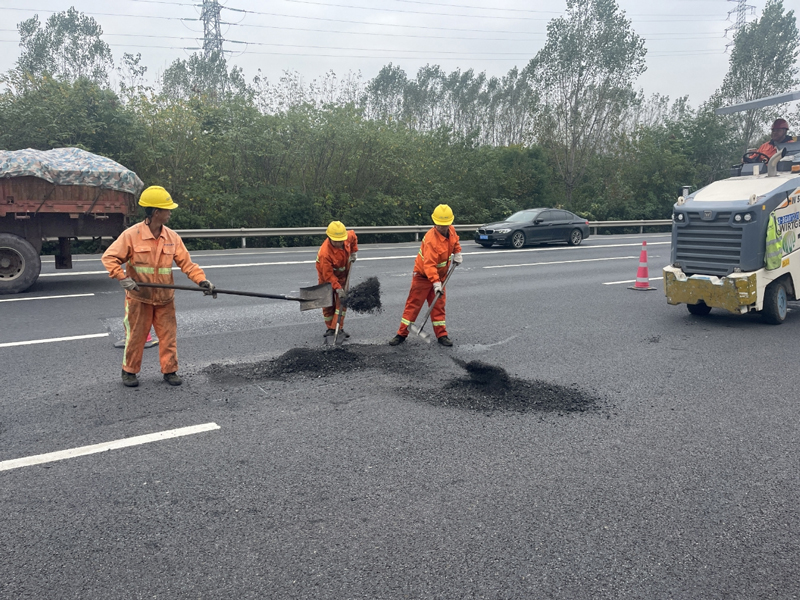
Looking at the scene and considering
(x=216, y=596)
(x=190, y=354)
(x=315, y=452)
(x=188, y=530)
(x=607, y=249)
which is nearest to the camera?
(x=216, y=596)

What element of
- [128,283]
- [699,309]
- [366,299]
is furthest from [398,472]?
[699,309]

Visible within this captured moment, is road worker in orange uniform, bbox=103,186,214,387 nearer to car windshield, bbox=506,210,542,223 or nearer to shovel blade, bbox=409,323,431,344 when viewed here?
shovel blade, bbox=409,323,431,344

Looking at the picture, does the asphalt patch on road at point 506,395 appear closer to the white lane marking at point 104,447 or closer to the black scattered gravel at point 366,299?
the white lane marking at point 104,447

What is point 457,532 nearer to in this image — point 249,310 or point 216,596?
point 216,596

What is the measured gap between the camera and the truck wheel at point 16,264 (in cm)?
1023

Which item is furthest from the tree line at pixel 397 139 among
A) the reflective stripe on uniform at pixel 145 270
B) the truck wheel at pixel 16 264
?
the reflective stripe on uniform at pixel 145 270

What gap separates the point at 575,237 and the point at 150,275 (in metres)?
18.8

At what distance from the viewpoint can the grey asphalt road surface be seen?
2918 mm

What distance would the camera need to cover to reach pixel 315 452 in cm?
423

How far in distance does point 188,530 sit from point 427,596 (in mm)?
1301

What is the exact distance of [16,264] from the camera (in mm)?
10383

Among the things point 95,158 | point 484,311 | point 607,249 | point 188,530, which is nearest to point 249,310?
point 484,311

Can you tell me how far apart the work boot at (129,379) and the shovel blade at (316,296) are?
6.67ft

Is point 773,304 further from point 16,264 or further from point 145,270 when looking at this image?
point 16,264
